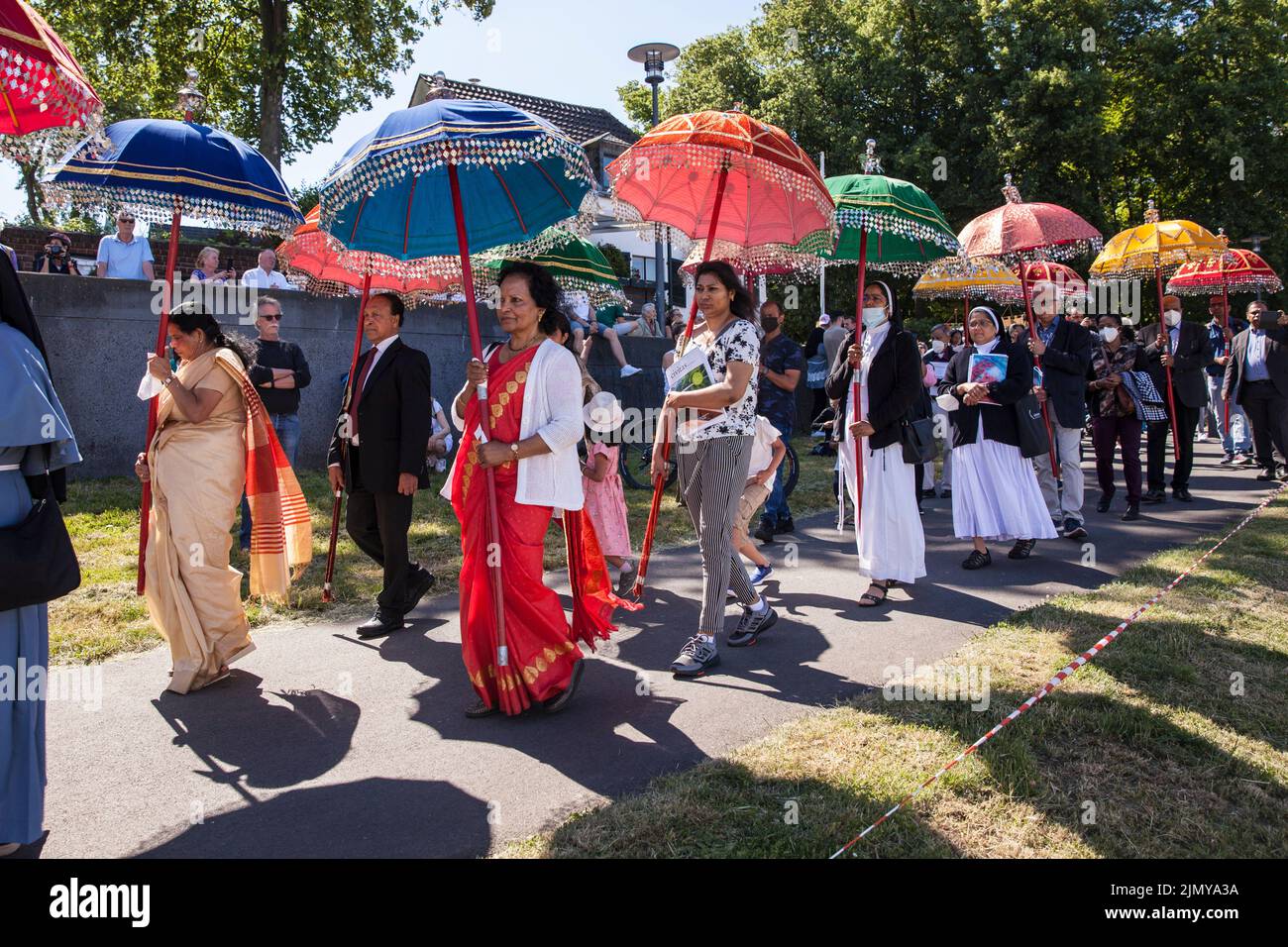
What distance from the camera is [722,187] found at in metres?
5.54

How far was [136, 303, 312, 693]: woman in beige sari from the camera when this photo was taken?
15.9 ft

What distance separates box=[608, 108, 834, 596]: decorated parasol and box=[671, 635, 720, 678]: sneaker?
0.79 meters

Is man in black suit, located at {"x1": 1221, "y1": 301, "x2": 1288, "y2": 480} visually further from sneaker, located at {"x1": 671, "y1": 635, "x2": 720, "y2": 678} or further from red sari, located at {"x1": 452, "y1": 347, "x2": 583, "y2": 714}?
red sari, located at {"x1": 452, "y1": 347, "x2": 583, "y2": 714}

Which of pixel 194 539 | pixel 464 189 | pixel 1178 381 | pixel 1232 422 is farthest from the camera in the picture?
pixel 1232 422

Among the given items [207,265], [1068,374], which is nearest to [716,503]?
[1068,374]

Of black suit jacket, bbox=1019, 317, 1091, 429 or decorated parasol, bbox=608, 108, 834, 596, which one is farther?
black suit jacket, bbox=1019, 317, 1091, 429

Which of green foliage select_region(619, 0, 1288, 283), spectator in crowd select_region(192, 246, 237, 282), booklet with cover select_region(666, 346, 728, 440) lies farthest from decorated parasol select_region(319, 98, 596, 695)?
green foliage select_region(619, 0, 1288, 283)

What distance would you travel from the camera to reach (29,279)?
9.64m

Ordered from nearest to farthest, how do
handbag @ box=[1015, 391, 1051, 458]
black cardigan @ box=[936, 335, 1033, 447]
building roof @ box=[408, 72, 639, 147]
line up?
1. black cardigan @ box=[936, 335, 1033, 447]
2. handbag @ box=[1015, 391, 1051, 458]
3. building roof @ box=[408, 72, 639, 147]

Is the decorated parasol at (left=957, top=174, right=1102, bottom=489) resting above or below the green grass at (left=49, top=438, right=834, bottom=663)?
above

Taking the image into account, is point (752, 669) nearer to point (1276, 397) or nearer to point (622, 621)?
point (622, 621)

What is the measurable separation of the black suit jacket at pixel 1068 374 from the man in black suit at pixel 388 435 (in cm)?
608

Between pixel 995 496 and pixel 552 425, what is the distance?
15.5ft

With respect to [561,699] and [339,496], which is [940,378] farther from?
[561,699]
